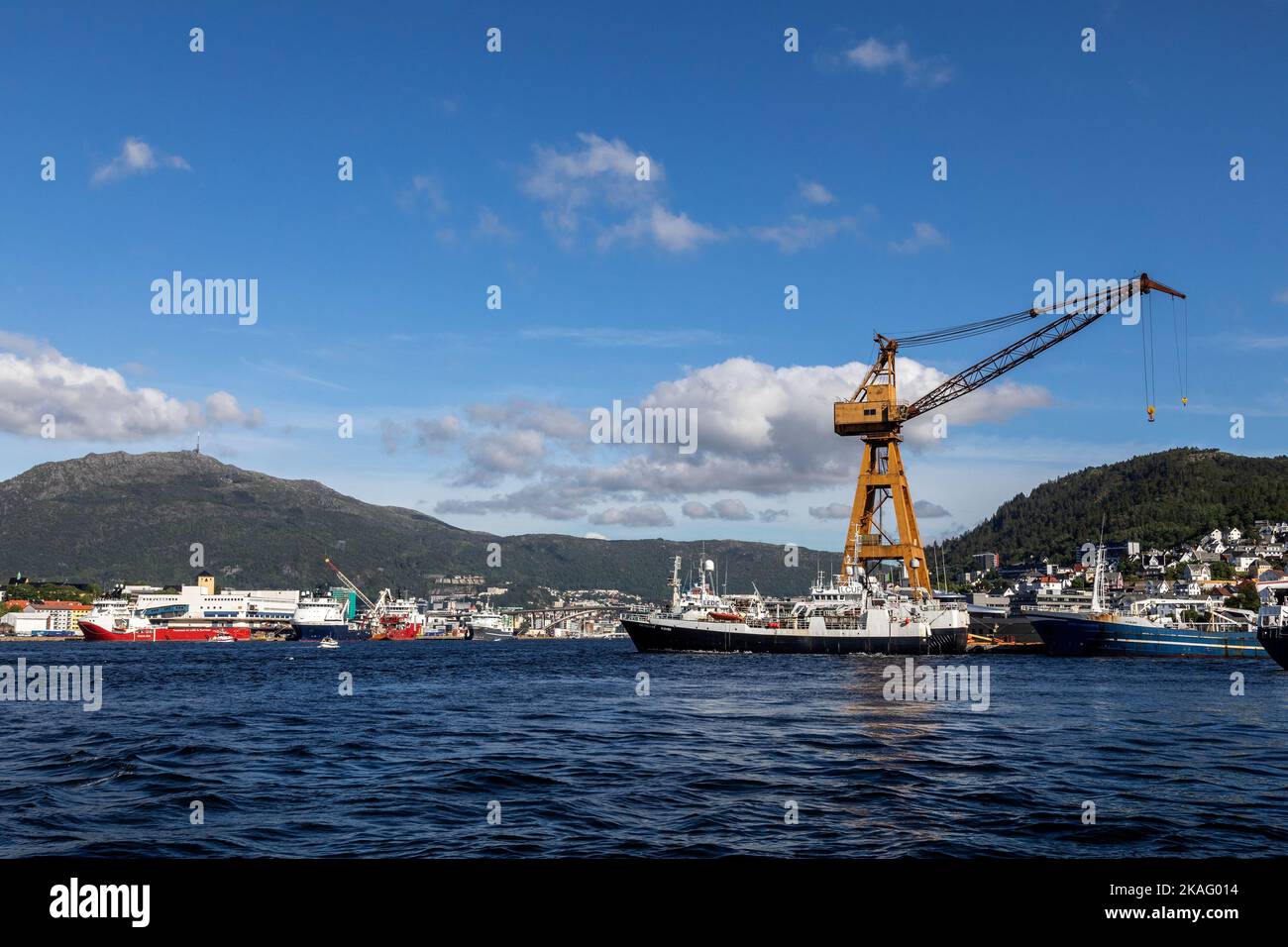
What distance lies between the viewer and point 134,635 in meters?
183

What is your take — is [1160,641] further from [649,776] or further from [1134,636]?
[649,776]

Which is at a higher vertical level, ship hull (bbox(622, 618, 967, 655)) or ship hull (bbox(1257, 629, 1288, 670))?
ship hull (bbox(1257, 629, 1288, 670))

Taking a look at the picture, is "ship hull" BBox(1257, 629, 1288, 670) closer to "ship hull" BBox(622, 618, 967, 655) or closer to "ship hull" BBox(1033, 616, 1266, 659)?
"ship hull" BBox(1033, 616, 1266, 659)

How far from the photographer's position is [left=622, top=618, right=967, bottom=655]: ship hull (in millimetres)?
91812

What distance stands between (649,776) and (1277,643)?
63.9 m

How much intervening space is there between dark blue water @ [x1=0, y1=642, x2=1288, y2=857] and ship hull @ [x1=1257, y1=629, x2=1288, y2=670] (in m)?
27.6

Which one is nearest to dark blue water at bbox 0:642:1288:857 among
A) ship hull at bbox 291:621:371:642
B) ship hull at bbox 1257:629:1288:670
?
ship hull at bbox 1257:629:1288:670

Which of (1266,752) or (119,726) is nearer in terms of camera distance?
(1266,752)

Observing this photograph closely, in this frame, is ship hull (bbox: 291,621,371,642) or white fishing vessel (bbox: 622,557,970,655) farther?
ship hull (bbox: 291,621,371,642)

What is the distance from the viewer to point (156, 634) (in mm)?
184125

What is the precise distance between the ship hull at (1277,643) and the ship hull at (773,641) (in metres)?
29.6
